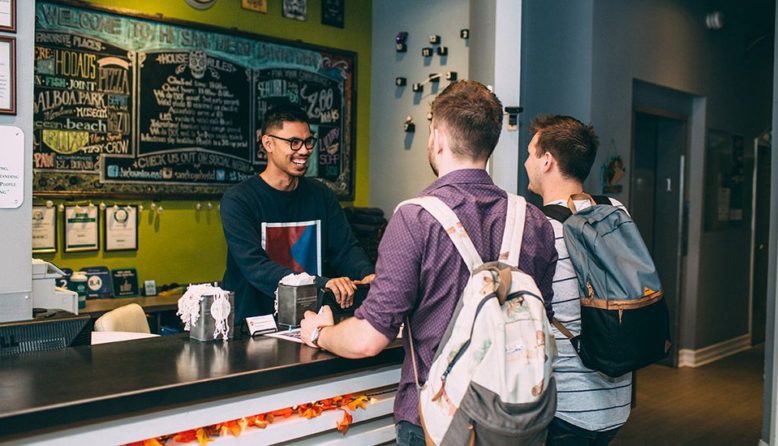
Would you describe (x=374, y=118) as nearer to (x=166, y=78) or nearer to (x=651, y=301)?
(x=166, y=78)

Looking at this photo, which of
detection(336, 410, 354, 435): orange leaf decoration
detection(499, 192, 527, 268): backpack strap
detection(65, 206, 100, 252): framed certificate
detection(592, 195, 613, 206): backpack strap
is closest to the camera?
detection(499, 192, 527, 268): backpack strap

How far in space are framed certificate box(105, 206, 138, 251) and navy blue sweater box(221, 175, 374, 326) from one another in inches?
72.0

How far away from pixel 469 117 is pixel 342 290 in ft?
3.22

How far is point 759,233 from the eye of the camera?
316 inches

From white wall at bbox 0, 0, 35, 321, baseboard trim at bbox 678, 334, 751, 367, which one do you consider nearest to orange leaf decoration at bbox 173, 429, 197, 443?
white wall at bbox 0, 0, 35, 321

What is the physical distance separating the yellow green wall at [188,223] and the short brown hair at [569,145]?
319 cm

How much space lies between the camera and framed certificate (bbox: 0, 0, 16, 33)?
2.29 meters

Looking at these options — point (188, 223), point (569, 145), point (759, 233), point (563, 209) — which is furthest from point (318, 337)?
point (759, 233)

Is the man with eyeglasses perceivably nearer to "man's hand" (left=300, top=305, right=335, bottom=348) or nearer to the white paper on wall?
"man's hand" (left=300, top=305, right=335, bottom=348)

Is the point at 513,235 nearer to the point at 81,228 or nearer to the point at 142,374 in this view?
the point at 142,374

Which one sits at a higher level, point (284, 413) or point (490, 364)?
point (490, 364)

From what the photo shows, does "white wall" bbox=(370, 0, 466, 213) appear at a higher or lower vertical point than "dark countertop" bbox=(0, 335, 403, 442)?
higher

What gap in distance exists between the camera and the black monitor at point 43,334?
2.22 metres

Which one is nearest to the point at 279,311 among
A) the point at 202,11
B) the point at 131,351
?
the point at 131,351
